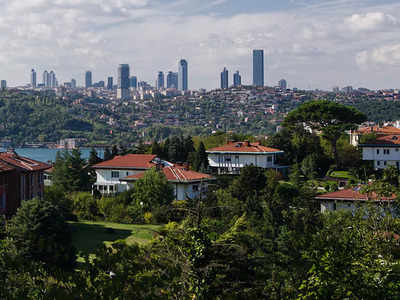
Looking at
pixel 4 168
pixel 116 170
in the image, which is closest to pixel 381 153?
pixel 116 170

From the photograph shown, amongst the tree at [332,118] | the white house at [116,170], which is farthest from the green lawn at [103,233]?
the tree at [332,118]

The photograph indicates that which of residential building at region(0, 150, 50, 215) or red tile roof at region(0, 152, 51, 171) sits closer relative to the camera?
residential building at region(0, 150, 50, 215)

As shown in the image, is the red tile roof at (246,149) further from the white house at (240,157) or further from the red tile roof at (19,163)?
the red tile roof at (19,163)

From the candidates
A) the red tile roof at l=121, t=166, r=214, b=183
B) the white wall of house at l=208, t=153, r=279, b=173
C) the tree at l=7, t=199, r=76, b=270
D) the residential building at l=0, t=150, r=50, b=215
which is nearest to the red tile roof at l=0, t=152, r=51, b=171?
the residential building at l=0, t=150, r=50, b=215

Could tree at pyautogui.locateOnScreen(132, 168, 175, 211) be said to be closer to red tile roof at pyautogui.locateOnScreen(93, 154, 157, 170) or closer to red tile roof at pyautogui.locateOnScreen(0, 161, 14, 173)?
red tile roof at pyautogui.locateOnScreen(0, 161, 14, 173)

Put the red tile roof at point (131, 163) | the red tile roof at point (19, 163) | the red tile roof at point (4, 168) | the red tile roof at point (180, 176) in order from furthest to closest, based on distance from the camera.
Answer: the red tile roof at point (131, 163)
the red tile roof at point (180, 176)
the red tile roof at point (19, 163)
the red tile roof at point (4, 168)

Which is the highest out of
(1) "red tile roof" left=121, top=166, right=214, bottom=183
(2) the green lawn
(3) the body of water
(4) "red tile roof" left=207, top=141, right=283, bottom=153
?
(4) "red tile roof" left=207, top=141, right=283, bottom=153
